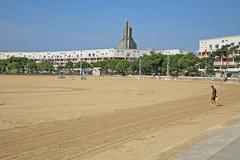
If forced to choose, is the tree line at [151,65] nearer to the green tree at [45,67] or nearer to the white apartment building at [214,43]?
the green tree at [45,67]

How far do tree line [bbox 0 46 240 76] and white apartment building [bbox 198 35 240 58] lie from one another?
34.3 feet

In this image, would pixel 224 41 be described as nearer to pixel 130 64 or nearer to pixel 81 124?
pixel 130 64

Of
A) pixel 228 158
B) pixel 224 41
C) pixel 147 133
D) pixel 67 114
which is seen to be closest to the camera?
pixel 228 158

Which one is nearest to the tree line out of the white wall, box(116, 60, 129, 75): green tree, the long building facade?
box(116, 60, 129, 75): green tree

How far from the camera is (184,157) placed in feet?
25.6

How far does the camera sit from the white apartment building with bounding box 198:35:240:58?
12794cm

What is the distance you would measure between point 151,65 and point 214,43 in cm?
2391

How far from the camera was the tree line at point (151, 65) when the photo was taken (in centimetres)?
11656

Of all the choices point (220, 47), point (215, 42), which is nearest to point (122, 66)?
point (215, 42)

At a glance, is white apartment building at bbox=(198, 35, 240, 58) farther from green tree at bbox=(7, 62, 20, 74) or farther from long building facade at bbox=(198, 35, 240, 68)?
green tree at bbox=(7, 62, 20, 74)

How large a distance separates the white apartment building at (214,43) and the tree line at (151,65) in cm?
1047

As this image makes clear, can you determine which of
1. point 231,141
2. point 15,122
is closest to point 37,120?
point 15,122

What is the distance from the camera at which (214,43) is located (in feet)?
449

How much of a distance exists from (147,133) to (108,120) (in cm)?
379
